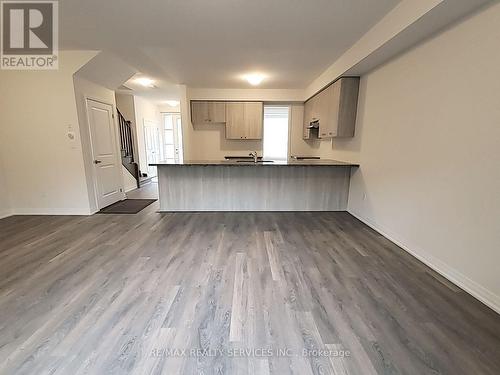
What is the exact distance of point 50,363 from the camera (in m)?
1.35

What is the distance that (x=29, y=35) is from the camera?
292 centimetres

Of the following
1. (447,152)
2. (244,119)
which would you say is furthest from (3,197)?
(447,152)

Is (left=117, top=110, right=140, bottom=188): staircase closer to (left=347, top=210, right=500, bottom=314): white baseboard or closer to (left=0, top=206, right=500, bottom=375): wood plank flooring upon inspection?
(left=0, top=206, right=500, bottom=375): wood plank flooring

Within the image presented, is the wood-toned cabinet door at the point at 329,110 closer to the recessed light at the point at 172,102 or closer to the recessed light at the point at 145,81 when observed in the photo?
the recessed light at the point at 145,81

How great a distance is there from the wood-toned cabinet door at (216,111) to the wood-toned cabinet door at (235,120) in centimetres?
11

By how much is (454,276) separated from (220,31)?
372 cm

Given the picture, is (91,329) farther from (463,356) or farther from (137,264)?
(463,356)

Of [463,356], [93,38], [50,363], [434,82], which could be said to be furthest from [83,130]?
[463,356]

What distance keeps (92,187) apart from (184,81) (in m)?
3.04

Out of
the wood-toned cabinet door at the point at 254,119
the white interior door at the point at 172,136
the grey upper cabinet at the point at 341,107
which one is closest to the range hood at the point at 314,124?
Result: the grey upper cabinet at the point at 341,107

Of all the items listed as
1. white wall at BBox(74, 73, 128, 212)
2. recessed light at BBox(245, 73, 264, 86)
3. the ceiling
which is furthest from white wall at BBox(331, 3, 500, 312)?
white wall at BBox(74, 73, 128, 212)

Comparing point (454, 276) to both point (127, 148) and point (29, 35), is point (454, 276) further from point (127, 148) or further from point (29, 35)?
point (127, 148)

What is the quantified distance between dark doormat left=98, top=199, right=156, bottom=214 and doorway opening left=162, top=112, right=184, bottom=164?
4.55 meters

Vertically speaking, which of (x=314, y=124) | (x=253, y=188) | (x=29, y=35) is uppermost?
(x=29, y=35)
